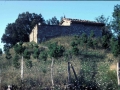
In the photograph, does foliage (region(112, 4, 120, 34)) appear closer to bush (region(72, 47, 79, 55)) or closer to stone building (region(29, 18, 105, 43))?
stone building (region(29, 18, 105, 43))

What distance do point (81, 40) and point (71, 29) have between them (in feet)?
19.0

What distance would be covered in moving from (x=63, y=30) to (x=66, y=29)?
1.37 ft

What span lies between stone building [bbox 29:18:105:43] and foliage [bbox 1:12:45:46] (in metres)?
10.1

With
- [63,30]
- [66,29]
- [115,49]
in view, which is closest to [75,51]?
[115,49]

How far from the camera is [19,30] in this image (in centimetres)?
4209

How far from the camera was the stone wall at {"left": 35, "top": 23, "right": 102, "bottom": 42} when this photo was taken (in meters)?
30.1

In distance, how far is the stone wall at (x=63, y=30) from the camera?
30125mm

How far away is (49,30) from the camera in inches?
1196

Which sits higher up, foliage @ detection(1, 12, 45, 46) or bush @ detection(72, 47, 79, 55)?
foliage @ detection(1, 12, 45, 46)

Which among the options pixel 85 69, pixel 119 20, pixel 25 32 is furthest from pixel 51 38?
pixel 85 69

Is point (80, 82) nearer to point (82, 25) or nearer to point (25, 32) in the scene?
point (82, 25)

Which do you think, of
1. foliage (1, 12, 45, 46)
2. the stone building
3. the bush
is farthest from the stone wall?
foliage (1, 12, 45, 46)

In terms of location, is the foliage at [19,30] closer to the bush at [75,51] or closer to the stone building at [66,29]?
the stone building at [66,29]

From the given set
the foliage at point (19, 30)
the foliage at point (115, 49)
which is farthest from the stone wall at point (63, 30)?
the foliage at point (19, 30)
